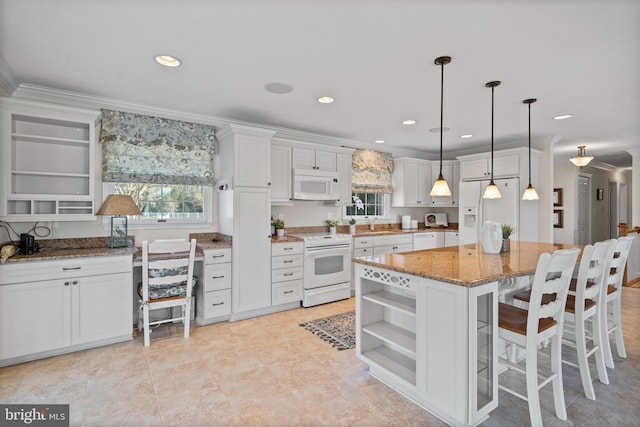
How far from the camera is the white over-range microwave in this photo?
14.2 ft

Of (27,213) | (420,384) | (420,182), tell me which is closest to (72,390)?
(27,213)

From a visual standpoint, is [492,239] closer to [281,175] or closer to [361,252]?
[361,252]

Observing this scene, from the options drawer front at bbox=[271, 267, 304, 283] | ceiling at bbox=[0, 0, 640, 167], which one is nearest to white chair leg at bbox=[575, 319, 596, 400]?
ceiling at bbox=[0, 0, 640, 167]

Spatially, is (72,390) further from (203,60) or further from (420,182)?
(420,182)

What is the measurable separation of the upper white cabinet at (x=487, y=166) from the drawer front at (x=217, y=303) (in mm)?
4209

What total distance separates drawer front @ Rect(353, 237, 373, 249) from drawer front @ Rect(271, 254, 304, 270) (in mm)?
928

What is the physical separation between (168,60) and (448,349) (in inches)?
110

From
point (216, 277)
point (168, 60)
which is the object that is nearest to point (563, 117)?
point (168, 60)

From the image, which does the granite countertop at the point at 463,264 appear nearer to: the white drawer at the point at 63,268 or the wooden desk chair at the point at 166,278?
the wooden desk chair at the point at 166,278

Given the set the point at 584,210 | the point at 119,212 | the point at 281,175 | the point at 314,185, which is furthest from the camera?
the point at 584,210

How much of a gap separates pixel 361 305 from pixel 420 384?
2.18 feet

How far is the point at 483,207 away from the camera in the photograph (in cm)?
506

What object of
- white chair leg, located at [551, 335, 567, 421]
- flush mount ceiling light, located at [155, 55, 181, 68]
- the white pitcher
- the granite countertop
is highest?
flush mount ceiling light, located at [155, 55, 181, 68]

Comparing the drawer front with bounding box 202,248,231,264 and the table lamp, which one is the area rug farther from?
the table lamp
